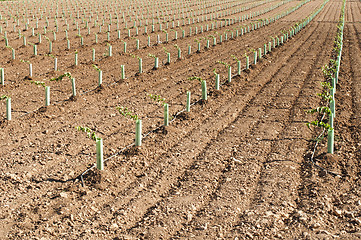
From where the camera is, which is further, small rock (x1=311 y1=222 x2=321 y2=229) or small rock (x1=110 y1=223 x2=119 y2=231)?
small rock (x1=110 y1=223 x2=119 y2=231)

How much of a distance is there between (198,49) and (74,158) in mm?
13326

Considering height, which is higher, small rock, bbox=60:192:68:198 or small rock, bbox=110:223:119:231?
small rock, bbox=60:192:68:198

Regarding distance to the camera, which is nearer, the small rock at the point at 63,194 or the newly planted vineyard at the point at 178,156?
the newly planted vineyard at the point at 178,156

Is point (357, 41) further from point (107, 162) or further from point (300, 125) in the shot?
point (107, 162)

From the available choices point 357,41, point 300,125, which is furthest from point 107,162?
point 357,41

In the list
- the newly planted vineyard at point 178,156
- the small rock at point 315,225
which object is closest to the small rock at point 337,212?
the newly planted vineyard at point 178,156

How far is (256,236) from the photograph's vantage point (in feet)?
17.5

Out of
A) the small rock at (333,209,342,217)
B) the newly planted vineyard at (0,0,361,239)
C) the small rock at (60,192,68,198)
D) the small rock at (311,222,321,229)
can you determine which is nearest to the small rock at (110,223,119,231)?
the newly planted vineyard at (0,0,361,239)

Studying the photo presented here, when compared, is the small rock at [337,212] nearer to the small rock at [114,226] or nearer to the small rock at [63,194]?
the small rock at [114,226]

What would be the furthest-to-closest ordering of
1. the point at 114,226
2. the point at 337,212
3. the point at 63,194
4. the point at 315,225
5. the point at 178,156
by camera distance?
1. the point at 178,156
2. the point at 63,194
3. the point at 337,212
4. the point at 114,226
5. the point at 315,225

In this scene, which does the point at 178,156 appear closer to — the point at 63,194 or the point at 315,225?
the point at 63,194

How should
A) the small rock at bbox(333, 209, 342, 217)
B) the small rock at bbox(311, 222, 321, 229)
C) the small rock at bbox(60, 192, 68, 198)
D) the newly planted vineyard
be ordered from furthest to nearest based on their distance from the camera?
the small rock at bbox(60, 192, 68, 198)
the small rock at bbox(333, 209, 342, 217)
the newly planted vineyard
the small rock at bbox(311, 222, 321, 229)

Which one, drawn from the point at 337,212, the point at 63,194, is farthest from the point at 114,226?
the point at 337,212

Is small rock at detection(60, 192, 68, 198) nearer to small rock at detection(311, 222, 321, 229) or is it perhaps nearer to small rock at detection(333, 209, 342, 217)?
small rock at detection(311, 222, 321, 229)
